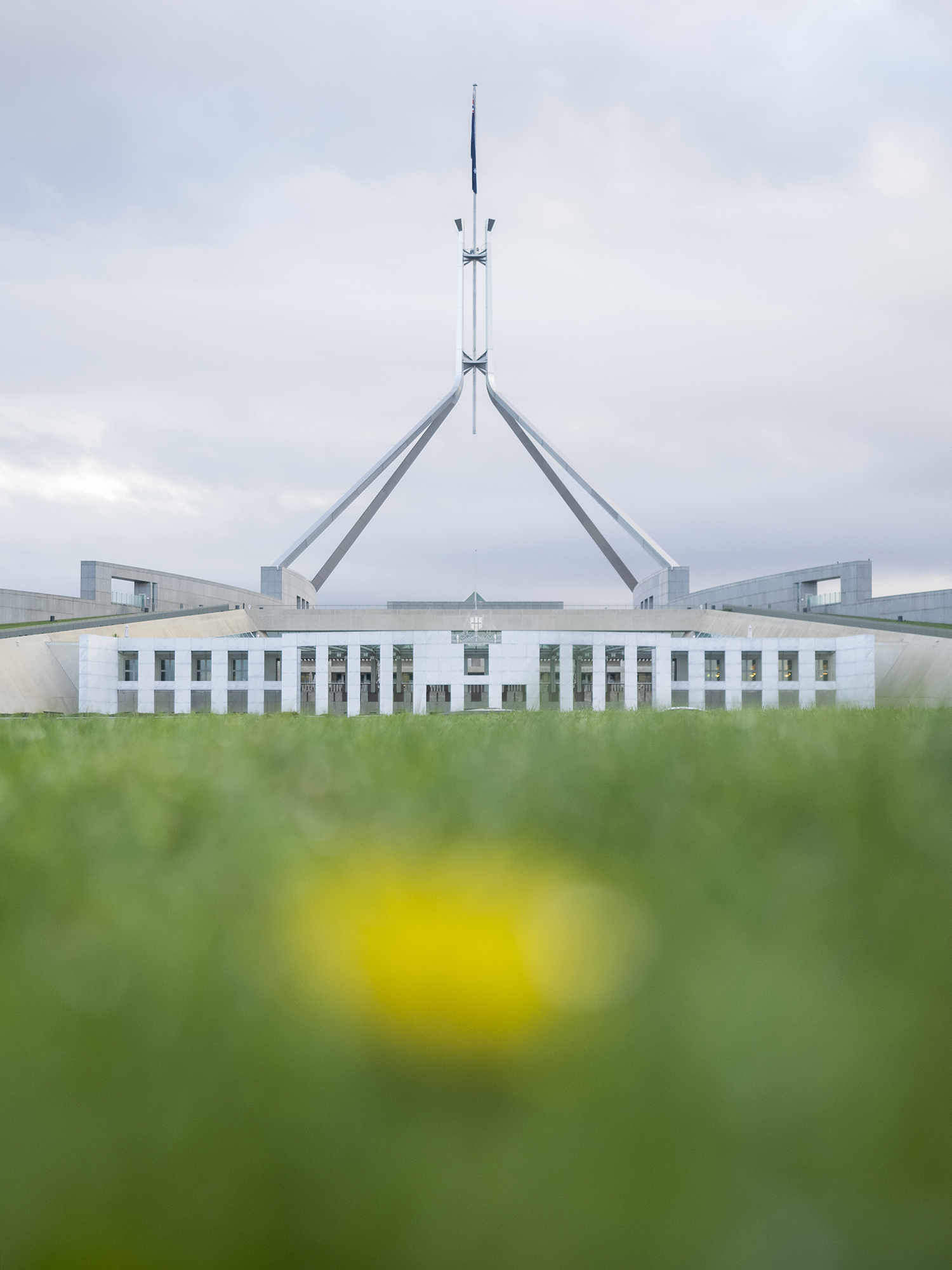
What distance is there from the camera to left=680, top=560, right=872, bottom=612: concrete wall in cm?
5350

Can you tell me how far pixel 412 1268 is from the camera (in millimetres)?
527

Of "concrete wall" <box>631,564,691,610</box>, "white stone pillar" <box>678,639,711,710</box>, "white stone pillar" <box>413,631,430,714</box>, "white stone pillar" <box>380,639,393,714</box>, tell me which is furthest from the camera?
"concrete wall" <box>631,564,691,610</box>

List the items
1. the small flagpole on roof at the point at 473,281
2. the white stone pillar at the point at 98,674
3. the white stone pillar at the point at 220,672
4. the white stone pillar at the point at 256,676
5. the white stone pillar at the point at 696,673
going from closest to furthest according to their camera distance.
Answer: the white stone pillar at the point at 98,674
the white stone pillar at the point at 256,676
the white stone pillar at the point at 220,672
the white stone pillar at the point at 696,673
the small flagpole on roof at the point at 473,281

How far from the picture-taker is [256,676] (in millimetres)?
38062

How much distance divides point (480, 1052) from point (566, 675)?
31.9 m

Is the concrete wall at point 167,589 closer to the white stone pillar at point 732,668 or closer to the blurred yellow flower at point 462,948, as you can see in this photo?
the white stone pillar at point 732,668

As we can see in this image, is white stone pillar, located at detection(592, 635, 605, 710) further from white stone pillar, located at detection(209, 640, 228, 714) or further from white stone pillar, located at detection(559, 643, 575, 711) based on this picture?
white stone pillar, located at detection(209, 640, 228, 714)

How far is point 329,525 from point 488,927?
224 feet

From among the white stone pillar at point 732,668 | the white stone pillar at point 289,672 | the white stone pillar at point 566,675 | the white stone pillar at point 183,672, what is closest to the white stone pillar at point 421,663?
the white stone pillar at point 289,672

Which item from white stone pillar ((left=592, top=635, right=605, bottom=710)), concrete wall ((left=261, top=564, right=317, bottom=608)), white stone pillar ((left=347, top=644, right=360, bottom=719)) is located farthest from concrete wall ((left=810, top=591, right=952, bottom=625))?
concrete wall ((left=261, top=564, right=317, bottom=608))

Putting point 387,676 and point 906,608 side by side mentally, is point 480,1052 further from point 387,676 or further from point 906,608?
point 906,608

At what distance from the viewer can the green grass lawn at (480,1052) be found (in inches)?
21.6

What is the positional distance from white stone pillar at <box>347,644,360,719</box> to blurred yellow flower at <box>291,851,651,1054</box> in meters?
37.1

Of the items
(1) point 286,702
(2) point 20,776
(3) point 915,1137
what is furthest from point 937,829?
(1) point 286,702
